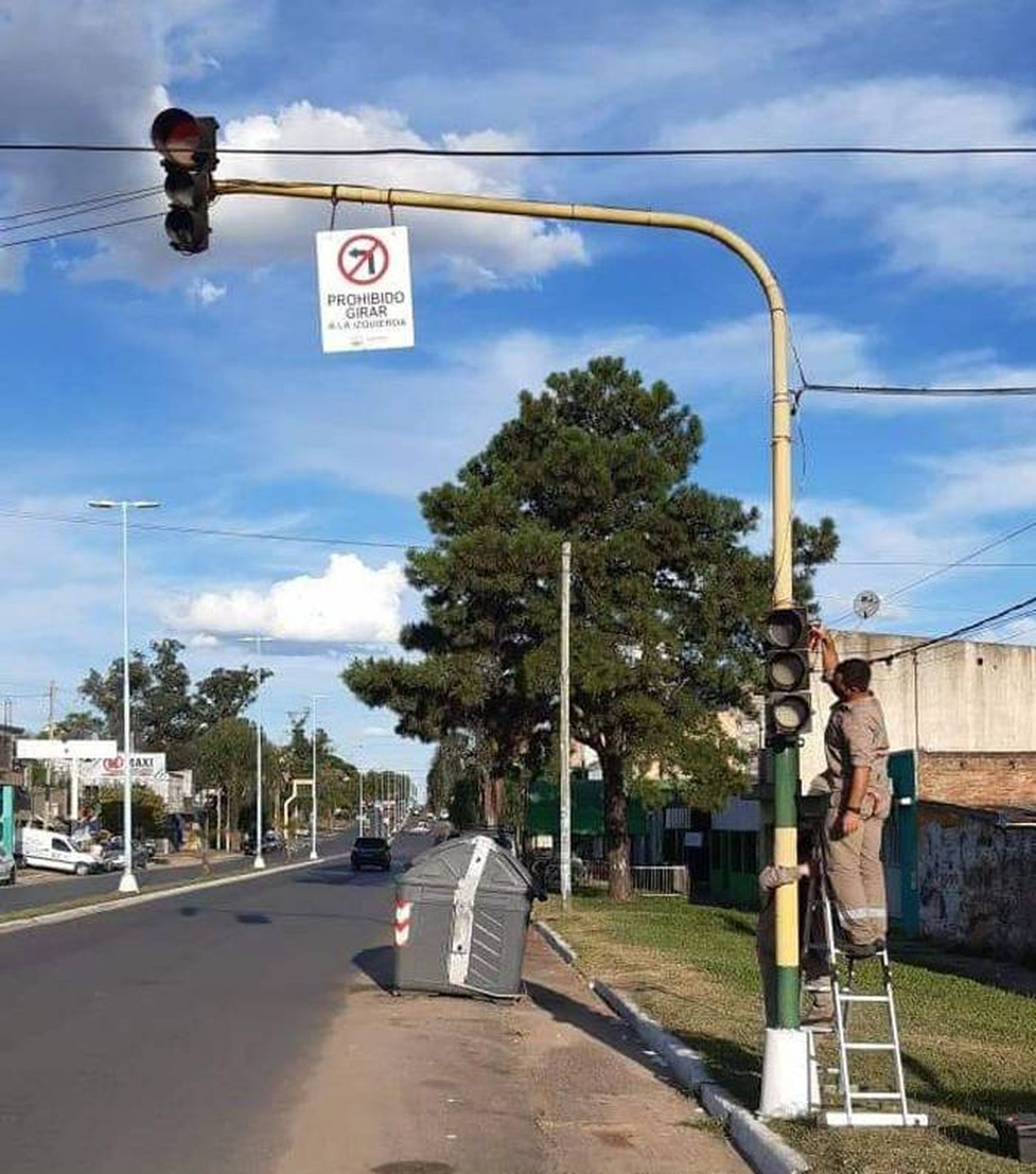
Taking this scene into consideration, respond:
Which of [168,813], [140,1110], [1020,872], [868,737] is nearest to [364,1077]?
[140,1110]

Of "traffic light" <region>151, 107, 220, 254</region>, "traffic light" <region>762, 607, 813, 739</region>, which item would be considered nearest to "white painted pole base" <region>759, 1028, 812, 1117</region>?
"traffic light" <region>762, 607, 813, 739</region>

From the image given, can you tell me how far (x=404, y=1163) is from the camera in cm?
872

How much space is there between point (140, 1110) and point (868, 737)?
16.7 ft

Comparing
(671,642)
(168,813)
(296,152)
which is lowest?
(168,813)

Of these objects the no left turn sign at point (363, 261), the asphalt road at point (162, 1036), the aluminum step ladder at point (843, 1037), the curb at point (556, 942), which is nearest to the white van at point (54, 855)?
the asphalt road at point (162, 1036)

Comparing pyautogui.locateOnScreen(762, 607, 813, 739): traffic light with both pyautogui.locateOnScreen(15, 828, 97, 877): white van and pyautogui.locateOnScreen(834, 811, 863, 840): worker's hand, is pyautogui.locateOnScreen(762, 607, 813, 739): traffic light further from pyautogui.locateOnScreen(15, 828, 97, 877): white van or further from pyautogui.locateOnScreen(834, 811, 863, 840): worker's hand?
pyautogui.locateOnScreen(15, 828, 97, 877): white van

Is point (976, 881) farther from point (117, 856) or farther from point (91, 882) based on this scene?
point (117, 856)

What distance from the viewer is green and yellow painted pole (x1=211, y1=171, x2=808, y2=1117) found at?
9.43m

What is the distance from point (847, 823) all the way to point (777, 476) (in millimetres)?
2396

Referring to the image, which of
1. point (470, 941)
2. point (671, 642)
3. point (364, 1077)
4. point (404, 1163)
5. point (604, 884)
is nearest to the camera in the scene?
point (404, 1163)

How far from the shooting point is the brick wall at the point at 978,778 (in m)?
32.3

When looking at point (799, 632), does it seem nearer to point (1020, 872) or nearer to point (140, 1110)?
point (140, 1110)

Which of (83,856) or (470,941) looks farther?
(83,856)

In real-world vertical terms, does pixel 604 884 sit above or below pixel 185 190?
below
